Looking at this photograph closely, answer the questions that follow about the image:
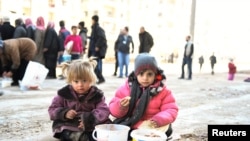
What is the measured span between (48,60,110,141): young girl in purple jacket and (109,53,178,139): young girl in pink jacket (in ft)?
0.68

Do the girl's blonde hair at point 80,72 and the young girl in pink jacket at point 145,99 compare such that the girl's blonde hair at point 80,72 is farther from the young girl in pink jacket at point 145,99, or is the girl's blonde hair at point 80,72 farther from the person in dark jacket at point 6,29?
the person in dark jacket at point 6,29

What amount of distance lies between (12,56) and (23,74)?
105cm

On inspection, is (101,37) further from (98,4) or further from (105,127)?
(98,4)

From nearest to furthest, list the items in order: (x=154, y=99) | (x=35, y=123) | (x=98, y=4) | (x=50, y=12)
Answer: (x=154, y=99) < (x=35, y=123) < (x=50, y=12) < (x=98, y=4)

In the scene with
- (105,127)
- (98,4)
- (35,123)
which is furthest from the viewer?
(98,4)

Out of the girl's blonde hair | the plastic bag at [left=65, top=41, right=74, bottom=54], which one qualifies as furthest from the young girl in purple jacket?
the plastic bag at [left=65, top=41, right=74, bottom=54]

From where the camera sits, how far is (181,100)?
7668 millimetres

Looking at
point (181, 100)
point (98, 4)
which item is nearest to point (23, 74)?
point (181, 100)

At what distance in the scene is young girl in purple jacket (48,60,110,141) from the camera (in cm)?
356

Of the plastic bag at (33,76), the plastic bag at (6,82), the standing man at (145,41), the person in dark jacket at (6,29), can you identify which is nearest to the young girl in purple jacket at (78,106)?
the plastic bag at (33,76)

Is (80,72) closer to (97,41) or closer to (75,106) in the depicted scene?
(75,106)

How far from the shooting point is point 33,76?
7836mm

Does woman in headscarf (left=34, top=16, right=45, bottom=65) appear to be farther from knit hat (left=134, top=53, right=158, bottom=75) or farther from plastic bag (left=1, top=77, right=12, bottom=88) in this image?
knit hat (left=134, top=53, right=158, bottom=75)

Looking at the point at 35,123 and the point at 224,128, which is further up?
the point at 224,128
